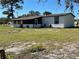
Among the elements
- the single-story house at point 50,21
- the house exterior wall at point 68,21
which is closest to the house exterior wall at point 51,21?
the single-story house at point 50,21

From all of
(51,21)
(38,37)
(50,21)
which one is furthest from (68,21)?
(38,37)

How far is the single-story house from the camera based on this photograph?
41.1 m

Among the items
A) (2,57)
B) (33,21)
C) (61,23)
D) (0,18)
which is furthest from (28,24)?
(2,57)

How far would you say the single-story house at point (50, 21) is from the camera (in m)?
41.1

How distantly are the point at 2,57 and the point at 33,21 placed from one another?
3880 cm

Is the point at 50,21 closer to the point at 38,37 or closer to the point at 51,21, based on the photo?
the point at 51,21

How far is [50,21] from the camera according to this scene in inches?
1693

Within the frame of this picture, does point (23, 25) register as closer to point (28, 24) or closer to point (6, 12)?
point (28, 24)

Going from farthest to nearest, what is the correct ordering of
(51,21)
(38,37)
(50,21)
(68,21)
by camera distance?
1. (50,21)
2. (51,21)
3. (68,21)
4. (38,37)

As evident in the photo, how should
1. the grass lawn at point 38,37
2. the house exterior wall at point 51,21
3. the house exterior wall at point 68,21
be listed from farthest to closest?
the house exterior wall at point 68,21 < the house exterior wall at point 51,21 < the grass lawn at point 38,37

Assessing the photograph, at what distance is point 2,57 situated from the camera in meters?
6.51

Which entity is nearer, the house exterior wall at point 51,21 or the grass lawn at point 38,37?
the grass lawn at point 38,37

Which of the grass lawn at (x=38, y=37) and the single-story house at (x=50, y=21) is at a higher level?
the single-story house at (x=50, y=21)

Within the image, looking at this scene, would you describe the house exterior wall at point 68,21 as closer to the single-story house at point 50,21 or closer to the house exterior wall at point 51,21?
the single-story house at point 50,21
